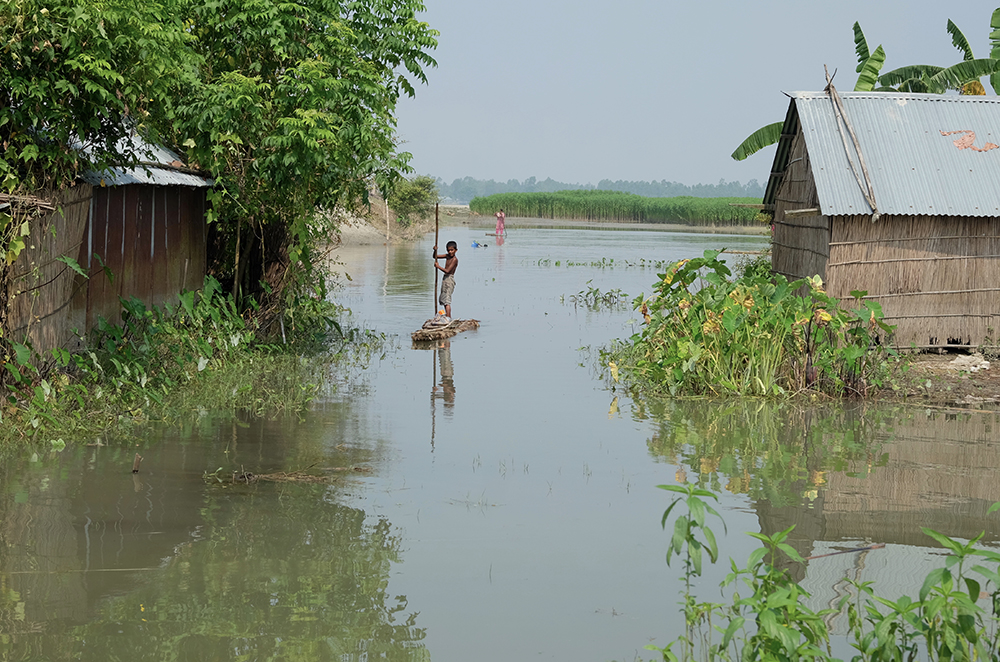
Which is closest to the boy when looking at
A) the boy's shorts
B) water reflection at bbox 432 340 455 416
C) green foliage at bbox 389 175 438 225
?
the boy's shorts

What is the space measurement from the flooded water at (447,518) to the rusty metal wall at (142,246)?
7.26 feet

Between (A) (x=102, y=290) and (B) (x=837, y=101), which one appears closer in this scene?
(A) (x=102, y=290)

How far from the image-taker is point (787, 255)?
15875mm

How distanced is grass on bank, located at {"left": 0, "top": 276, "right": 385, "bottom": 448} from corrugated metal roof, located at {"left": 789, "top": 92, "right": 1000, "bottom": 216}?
22.6 ft

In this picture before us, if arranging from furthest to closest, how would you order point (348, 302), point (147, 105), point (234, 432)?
point (348, 302), point (147, 105), point (234, 432)

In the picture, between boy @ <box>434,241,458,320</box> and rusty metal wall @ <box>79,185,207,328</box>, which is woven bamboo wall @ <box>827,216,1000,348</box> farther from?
rusty metal wall @ <box>79,185,207,328</box>

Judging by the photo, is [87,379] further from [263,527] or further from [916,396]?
[916,396]

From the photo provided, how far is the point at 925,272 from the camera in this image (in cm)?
1355

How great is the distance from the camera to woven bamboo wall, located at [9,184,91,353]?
8.18 metres

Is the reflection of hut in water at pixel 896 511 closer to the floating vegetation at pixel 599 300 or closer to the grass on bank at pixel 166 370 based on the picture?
the grass on bank at pixel 166 370

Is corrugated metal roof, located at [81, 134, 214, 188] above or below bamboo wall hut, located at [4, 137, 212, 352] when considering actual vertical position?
above

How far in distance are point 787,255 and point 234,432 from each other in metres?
10.0

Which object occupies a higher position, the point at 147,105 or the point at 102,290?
the point at 147,105

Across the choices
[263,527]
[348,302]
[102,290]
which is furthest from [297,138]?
[348,302]
